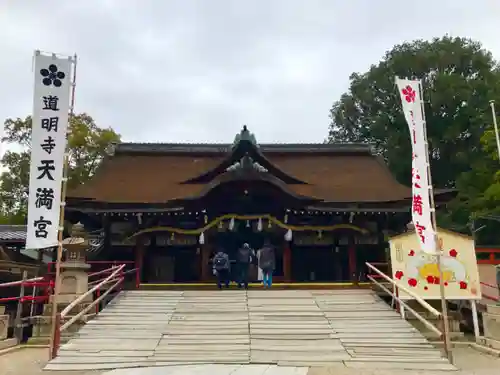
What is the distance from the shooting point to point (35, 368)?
7.69 m

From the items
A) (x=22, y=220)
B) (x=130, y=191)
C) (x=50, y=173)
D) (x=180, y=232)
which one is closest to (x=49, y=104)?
(x=50, y=173)

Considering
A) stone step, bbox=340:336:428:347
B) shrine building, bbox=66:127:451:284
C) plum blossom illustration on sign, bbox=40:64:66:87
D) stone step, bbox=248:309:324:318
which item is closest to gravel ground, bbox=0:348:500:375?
stone step, bbox=340:336:428:347

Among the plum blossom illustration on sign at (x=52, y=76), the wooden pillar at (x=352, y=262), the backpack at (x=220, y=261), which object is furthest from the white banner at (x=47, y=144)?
the wooden pillar at (x=352, y=262)

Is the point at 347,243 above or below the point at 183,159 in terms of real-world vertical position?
below

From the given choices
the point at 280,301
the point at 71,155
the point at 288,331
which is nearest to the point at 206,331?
the point at 288,331

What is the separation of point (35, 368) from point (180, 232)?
7.60 meters

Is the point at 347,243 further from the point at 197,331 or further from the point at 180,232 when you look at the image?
the point at 197,331

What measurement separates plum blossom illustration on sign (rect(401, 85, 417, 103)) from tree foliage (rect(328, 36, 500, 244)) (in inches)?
851

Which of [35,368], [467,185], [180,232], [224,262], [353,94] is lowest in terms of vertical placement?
[35,368]

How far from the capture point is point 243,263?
12750mm

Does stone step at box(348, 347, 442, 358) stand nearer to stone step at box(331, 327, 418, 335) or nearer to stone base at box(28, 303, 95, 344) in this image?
stone step at box(331, 327, 418, 335)

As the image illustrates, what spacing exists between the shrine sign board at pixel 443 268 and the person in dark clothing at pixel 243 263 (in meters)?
3.73

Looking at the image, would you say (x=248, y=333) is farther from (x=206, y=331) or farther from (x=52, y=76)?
(x=52, y=76)

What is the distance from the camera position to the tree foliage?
32.0m
